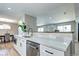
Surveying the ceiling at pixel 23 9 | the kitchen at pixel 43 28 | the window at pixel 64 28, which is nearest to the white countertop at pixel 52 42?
the kitchen at pixel 43 28

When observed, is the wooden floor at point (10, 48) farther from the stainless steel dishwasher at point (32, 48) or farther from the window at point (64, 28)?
the window at point (64, 28)

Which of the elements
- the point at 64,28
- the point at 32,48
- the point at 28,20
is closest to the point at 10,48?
the point at 32,48

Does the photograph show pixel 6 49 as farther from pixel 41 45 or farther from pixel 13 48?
pixel 41 45

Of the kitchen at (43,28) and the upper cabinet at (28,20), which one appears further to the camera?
the upper cabinet at (28,20)

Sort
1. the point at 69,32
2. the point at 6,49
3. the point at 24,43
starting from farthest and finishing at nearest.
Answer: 1. the point at 24,43
2. the point at 6,49
3. the point at 69,32

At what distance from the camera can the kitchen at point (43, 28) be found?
119 cm

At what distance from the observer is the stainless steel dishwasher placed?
4.31 ft

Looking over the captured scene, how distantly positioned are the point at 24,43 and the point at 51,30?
44 cm

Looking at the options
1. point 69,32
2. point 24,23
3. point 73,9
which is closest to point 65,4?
point 73,9

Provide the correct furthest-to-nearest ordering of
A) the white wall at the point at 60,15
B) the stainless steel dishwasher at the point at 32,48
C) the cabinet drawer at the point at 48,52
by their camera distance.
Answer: the stainless steel dishwasher at the point at 32,48, the white wall at the point at 60,15, the cabinet drawer at the point at 48,52

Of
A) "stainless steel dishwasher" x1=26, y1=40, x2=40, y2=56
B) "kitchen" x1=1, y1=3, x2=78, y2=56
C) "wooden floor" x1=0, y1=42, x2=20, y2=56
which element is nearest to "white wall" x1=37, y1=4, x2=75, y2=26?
"kitchen" x1=1, y1=3, x2=78, y2=56

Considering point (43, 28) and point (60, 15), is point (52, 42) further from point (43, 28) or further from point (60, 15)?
point (60, 15)

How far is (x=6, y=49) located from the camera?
50.4 inches

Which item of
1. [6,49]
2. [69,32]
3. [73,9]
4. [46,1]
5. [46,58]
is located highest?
[46,1]
